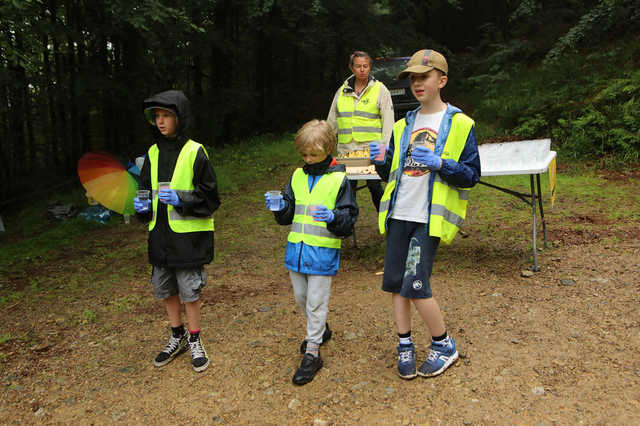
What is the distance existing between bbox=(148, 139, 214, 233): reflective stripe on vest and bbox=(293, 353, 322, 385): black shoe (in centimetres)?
121

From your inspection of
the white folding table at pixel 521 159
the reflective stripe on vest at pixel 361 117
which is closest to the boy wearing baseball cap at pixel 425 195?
A: the white folding table at pixel 521 159

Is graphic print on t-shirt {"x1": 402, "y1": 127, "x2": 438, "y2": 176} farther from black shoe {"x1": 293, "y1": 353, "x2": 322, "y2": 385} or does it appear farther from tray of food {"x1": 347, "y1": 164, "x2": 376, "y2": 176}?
tray of food {"x1": 347, "y1": 164, "x2": 376, "y2": 176}

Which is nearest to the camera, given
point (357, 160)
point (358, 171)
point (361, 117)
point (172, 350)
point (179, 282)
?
point (179, 282)

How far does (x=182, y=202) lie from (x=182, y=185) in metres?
0.16

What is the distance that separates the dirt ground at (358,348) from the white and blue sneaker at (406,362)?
1.9 inches

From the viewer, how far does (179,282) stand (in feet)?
11.1

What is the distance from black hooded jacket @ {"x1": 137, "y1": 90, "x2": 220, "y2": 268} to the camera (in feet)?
10.8

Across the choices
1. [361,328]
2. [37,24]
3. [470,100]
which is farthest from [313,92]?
[361,328]

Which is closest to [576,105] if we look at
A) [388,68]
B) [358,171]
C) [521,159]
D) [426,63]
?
[388,68]

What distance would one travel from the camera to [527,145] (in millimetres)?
5000

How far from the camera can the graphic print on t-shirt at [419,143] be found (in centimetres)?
294

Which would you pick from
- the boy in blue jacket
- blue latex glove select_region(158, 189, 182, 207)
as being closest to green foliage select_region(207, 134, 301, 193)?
blue latex glove select_region(158, 189, 182, 207)

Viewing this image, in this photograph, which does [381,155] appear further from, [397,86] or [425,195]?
[397,86]

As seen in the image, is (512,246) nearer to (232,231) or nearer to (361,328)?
(361,328)
